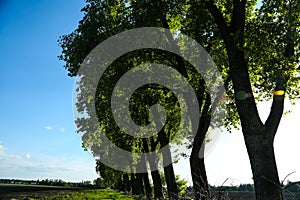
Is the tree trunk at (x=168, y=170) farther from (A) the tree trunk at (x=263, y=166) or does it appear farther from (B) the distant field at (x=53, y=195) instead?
(A) the tree trunk at (x=263, y=166)

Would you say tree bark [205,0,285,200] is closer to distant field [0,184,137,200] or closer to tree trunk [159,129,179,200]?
tree trunk [159,129,179,200]

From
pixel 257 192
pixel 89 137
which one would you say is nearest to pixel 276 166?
pixel 257 192

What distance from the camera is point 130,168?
1887 inches

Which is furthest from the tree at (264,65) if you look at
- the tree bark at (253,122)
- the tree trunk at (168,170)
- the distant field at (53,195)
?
the distant field at (53,195)

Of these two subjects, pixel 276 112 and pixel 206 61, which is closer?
pixel 276 112

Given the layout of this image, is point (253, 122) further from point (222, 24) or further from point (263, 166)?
point (222, 24)

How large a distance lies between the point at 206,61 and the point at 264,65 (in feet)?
21.1

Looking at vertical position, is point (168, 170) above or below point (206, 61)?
below

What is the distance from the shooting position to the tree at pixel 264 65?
11445mm

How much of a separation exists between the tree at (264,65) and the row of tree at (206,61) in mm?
33

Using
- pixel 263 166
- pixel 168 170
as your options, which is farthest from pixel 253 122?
pixel 168 170

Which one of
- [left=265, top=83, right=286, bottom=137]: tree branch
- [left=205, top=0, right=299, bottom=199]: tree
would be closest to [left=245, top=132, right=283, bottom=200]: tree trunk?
[left=205, top=0, right=299, bottom=199]: tree

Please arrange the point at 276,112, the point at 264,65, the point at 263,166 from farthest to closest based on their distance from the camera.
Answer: the point at 264,65, the point at 276,112, the point at 263,166

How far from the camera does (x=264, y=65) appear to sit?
582 inches
